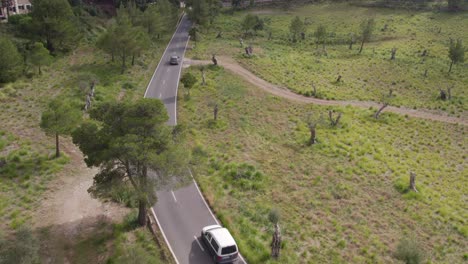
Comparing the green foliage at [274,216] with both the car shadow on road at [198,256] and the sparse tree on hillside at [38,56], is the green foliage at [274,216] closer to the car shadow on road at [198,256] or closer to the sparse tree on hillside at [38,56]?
the car shadow on road at [198,256]

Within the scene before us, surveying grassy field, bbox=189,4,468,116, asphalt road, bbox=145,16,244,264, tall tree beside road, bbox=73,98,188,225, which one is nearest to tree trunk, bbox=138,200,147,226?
asphalt road, bbox=145,16,244,264

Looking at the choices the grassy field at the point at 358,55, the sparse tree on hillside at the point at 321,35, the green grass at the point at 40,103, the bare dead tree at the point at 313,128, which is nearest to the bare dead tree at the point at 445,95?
the grassy field at the point at 358,55

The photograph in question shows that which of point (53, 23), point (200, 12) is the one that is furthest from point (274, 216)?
point (200, 12)

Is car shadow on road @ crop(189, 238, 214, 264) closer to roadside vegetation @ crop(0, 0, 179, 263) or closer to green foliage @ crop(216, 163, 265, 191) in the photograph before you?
roadside vegetation @ crop(0, 0, 179, 263)

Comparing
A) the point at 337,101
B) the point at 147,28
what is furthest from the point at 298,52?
the point at 147,28

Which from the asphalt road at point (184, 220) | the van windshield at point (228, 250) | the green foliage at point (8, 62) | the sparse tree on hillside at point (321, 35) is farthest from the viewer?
the sparse tree on hillside at point (321, 35)

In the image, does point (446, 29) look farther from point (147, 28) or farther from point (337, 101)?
point (147, 28)
